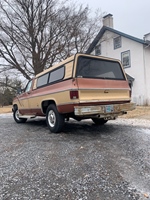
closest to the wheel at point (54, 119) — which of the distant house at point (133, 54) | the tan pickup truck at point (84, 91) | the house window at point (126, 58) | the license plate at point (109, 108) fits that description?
the tan pickup truck at point (84, 91)

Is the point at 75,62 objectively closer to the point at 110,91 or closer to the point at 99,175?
the point at 110,91

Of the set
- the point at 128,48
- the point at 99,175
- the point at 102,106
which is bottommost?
the point at 99,175

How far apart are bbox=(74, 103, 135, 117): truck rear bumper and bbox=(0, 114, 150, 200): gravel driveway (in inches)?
27.5

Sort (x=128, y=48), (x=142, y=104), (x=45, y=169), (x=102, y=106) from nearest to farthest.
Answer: (x=45, y=169)
(x=102, y=106)
(x=142, y=104)
(x=128, y=48)

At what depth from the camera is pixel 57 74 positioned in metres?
6.65

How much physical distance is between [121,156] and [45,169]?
1569 mm

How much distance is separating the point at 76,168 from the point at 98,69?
3.46 m

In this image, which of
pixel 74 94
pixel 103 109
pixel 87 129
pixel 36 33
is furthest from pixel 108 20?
pixel 74 94

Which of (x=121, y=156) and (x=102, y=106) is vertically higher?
(x=102, y=106)

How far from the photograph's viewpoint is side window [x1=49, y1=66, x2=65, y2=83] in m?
6.32

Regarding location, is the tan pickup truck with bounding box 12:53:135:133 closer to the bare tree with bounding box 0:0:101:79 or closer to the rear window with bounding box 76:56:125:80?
the rear window with bounding box 76:56:125:80

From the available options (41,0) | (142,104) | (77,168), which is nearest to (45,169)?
(77,168)

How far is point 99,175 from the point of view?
340cm

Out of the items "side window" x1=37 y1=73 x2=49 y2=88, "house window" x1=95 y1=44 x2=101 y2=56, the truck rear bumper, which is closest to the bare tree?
"house window" x1=95 y1=44 x2=101 y2=56
